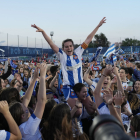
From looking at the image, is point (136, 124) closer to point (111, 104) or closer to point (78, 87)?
point (111, 104)

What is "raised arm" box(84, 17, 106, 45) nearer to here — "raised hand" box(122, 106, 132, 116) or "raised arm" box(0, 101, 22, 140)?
"raised hand" box(122, 106, 132, 116)

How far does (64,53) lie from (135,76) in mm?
4278

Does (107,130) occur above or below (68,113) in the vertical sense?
above

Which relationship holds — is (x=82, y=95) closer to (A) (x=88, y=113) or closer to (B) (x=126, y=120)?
(A) (x=88, y=113)

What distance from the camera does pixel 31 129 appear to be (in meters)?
Answer: 2.18

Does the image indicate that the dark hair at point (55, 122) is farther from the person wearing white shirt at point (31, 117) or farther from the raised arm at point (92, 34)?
the raised arm at point (92, 34)

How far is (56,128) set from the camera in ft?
6.51

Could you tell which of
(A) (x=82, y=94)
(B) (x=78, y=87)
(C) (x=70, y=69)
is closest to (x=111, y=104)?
(A) (x=82, y=94)

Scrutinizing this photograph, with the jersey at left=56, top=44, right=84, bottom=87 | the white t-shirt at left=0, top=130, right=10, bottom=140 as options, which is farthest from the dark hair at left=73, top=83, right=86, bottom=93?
the white t-shirt at left=0, top=130, right=10, bottom=140

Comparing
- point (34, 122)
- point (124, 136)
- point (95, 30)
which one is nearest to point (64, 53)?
point (95, 30)

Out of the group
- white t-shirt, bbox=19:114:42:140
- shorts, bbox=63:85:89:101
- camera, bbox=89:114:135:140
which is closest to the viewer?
camera, bbox=89:114:135:140

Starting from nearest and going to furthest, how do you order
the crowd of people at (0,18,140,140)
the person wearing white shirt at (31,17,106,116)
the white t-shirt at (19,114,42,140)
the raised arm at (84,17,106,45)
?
the crowd of people at (0,18,140,140)
the white t-shirt at (19,114,42,140)
the person wearing white shirt at (31,17,106,116)
the raised arm at (84,17,106,45)

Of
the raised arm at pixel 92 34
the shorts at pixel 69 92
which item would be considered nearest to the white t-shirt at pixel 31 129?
the shorts at pixel 69 92

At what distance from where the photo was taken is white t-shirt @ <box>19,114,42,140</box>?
2.18 metres
